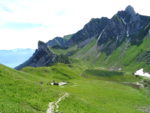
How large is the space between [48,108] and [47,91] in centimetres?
1582

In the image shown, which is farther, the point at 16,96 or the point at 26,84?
the point at 26,84

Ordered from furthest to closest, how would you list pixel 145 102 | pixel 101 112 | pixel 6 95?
pixel 145 102
pixel 101 112
pixel 6 95

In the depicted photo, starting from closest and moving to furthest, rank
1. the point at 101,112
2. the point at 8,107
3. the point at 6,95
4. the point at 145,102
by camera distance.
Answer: the point at 8,107 → the point at 6,95 → the point at 101,112 → the point at 145,102

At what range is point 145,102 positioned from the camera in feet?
388

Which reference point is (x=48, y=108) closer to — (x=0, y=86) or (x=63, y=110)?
(x=63, y=110)

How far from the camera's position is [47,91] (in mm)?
74188

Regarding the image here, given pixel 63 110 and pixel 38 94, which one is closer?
pixel 63 110

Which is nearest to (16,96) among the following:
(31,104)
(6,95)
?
(6,95)

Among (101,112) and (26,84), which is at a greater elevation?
(26,84)

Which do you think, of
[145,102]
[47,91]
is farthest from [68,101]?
[145,102]

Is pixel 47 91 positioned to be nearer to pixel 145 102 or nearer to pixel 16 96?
pixel 16 96

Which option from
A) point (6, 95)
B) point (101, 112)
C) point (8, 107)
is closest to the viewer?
point (8, 107)

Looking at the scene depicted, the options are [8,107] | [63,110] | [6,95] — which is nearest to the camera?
[8,107]

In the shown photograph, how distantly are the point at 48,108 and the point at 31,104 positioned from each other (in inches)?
166
